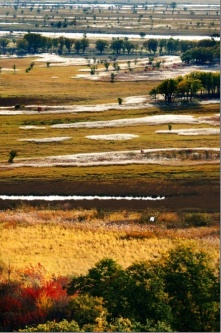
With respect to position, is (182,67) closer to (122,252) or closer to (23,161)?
(23,161)

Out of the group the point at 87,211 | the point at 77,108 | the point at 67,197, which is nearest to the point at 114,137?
the point at 67,197

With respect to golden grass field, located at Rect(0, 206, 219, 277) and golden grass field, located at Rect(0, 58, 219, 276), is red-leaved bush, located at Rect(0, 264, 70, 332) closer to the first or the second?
golden grass field, located at Rect(0, 206, 219, 277)

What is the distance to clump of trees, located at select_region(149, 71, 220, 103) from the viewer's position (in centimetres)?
11178

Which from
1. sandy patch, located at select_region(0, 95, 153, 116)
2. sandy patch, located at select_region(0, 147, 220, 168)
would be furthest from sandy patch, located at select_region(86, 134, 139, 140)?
sandy patch, located at select_region(0, 95, 153, 116)

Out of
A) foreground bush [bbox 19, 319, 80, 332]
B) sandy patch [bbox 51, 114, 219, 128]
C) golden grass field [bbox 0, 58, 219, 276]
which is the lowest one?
golden grass field [bbox 0, 58, 219, 276]

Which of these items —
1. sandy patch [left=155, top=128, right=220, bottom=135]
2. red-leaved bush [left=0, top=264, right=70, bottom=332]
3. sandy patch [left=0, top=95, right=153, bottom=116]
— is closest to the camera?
red-leaved bush [left=0, top=264, right=70, bottom=332]

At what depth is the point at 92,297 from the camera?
1447 inches

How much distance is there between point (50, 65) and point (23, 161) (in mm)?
97768

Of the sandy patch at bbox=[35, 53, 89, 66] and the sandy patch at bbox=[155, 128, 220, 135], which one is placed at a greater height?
the sandy patch at bbox=[35, 53, 89, 66]

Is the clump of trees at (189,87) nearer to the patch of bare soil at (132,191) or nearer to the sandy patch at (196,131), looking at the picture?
the sandy patch at (196,131)

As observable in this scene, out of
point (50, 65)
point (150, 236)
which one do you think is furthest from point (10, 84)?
point (150, 236)

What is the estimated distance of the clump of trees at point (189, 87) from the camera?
4401 inches

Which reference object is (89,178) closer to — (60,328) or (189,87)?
(60,328)

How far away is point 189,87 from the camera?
368 ft
